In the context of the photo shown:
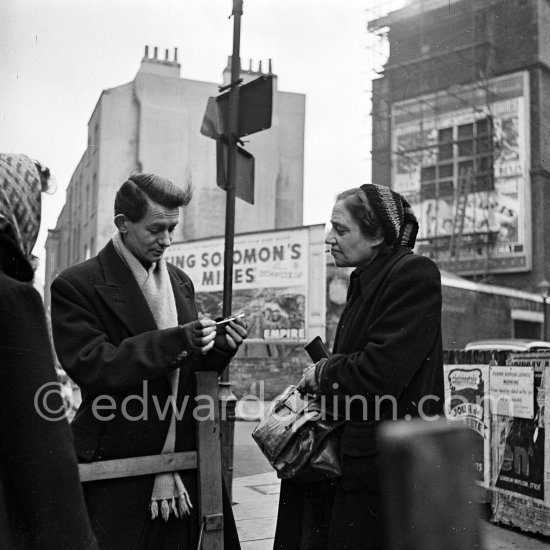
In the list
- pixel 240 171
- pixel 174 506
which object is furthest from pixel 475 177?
pixel 174 506

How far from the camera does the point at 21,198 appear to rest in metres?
1.55

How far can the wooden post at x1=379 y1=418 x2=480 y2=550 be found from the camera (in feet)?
6.23

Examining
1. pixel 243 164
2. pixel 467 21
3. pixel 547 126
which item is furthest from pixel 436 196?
pixel 243 164

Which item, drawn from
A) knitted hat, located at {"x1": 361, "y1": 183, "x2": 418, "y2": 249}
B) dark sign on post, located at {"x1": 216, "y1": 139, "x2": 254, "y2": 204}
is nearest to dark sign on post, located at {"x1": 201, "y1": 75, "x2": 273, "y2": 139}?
dark sign on post, located at {"x1": 216, "y1": 139, "x2": 254, "y2": 204}

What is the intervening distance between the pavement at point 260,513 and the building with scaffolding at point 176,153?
1818cm

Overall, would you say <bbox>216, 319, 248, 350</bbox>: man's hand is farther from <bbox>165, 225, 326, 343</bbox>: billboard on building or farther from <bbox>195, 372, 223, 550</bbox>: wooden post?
<bbox>165, 225, 326, 343</bbox>: billboard on building

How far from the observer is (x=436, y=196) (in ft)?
91.5

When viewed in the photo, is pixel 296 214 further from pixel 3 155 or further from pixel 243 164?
pixel 3 155

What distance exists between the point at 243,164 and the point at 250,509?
334 cm

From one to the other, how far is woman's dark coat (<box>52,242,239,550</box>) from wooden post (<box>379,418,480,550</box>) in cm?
72

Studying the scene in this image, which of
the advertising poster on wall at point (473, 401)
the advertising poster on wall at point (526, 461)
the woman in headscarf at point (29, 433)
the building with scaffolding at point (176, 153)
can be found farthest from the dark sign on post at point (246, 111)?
the building with scaffolding at point (176, 153)

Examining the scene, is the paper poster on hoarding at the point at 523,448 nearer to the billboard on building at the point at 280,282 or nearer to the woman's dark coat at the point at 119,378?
the woman's dark coat at the point at 119,378

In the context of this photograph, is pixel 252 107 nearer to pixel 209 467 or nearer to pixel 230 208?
pixel 230 208

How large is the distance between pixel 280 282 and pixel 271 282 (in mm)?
319
